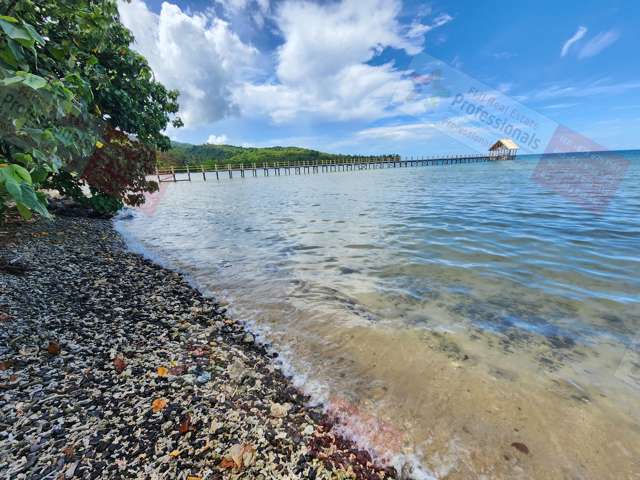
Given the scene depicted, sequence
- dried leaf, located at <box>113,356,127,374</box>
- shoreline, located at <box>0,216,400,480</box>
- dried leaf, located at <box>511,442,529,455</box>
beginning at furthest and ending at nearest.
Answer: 1. dried leaf, located at <box>113,356,127,374</box>
2. dried leaf, located at <box>511,442,529,455</box>
3. shoreline, located at <box>0,216,400,480</box>

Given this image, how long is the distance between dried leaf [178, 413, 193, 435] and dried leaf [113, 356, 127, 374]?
3.30ft

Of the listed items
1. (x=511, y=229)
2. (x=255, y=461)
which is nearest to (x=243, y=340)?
(x=255, y=461)

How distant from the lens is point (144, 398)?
2545 mm

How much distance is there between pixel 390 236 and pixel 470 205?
809 centimetres

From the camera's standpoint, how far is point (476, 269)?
6.53 meters

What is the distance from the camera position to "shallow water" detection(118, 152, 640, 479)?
2.53 m

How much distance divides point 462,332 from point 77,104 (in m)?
5.34

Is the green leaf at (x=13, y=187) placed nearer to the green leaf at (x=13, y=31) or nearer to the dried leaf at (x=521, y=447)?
the green leaf at (x=13, y=31)

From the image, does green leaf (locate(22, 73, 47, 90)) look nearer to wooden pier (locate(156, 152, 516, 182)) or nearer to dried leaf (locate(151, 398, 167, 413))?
dried leaf (locate(151, 398, 167, 413))

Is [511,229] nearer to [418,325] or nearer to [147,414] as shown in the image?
[418,325]

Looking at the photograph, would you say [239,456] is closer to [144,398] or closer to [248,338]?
[144,398]

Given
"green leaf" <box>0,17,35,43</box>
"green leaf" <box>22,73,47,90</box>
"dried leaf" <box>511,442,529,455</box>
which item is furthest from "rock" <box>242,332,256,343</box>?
"green leaf" <box>0,17,35,43</box>

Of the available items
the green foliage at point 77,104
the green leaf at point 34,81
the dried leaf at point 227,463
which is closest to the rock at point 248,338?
the dried leaf at point 227,463

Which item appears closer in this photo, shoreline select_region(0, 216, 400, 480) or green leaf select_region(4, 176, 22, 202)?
green leaf select_region(4, 176, 22, 202)
